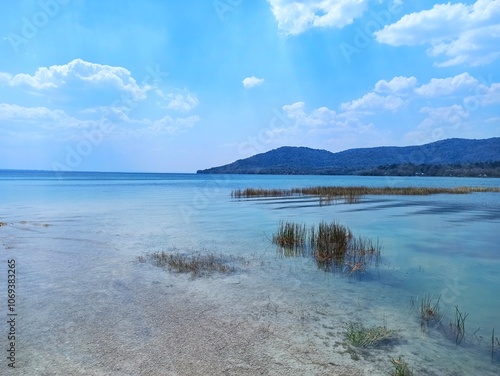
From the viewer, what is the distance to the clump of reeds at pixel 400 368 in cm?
523

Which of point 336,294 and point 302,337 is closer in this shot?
point 302,337

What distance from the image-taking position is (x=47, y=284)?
9.47m

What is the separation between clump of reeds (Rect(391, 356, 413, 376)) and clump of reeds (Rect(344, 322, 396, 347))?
608 millimetres

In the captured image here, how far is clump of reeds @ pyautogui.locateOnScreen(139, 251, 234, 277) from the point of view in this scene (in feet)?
36.3

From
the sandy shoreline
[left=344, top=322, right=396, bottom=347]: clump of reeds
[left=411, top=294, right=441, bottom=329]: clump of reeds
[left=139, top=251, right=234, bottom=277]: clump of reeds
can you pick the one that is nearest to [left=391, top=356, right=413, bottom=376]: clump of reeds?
the sandy shoreline

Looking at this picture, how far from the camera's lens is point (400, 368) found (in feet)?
17.3

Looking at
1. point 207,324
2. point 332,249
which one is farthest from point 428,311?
point 332,249

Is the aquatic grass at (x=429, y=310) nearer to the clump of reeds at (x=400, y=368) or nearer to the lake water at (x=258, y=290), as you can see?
the lake water at (x=258, y=290)

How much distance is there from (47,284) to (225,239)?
8.39 meters

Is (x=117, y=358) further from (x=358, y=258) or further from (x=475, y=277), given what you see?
(x=475, y=277)

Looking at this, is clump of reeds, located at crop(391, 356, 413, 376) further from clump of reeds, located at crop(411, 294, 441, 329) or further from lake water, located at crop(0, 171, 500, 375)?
clump of reeds, located at crop(411, 294, 441, 329)

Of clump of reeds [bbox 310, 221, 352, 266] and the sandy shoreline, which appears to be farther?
clump of reeds [bbox 310, 221, 352, 266]

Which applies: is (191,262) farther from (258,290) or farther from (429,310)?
(429,310)

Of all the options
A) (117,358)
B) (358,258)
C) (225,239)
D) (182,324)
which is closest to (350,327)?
(182,324)
